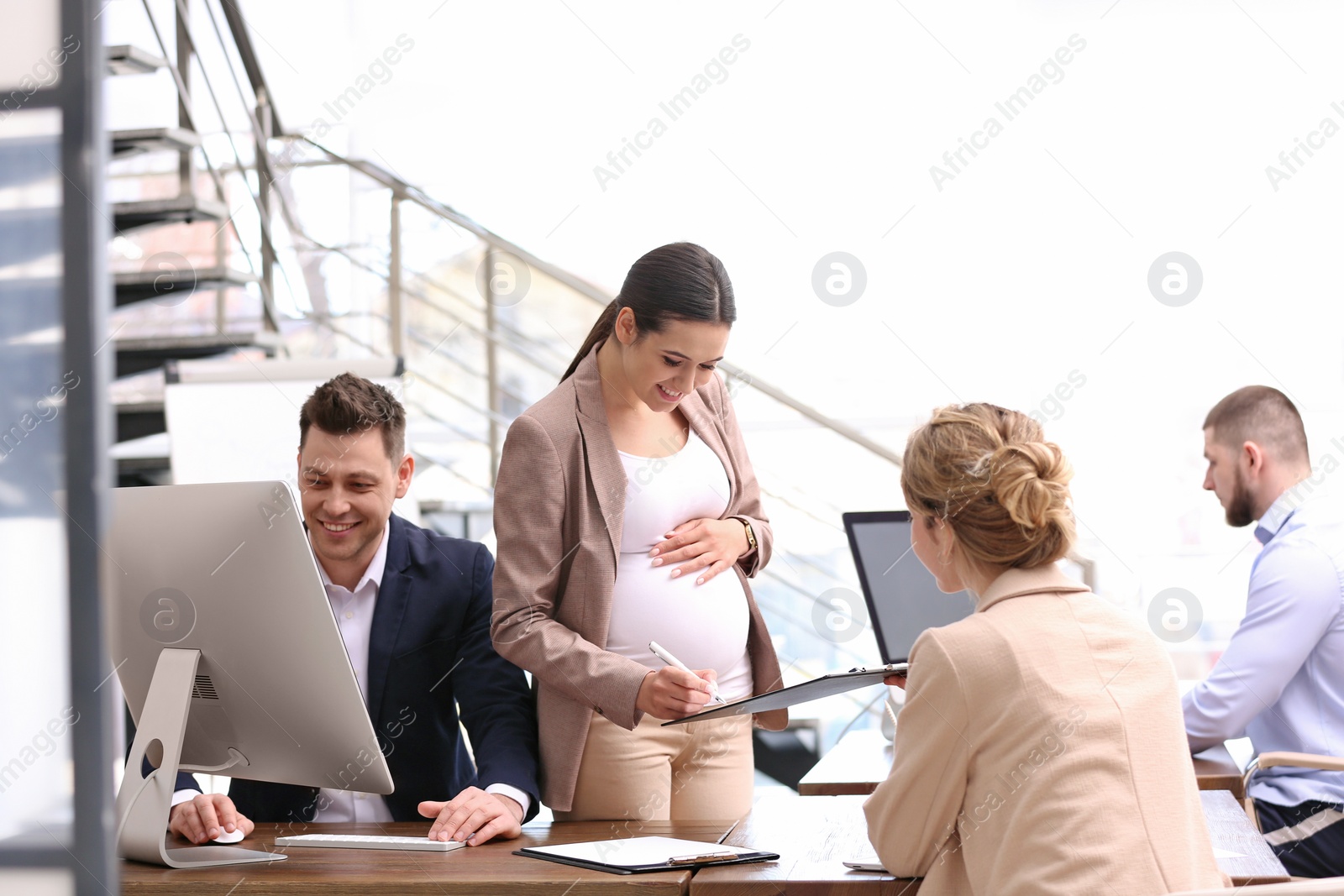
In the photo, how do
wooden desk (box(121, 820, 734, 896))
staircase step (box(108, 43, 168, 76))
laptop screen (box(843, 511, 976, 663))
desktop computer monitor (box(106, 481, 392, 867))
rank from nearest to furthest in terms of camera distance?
wooden desk (box(121, 820, 734, 896)) < desktop computer monitor (box(106, 481, 392, 867)) < laptop screen (box(843, 511, 976, 663)) < staircase step (box(108, 43, 168, 76))

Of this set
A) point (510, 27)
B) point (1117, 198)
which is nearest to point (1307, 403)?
point (1117, 198)

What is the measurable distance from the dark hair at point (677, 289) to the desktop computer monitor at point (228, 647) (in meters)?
0.59

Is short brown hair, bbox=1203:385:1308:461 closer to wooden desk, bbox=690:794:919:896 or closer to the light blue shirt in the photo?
the light blue shirt

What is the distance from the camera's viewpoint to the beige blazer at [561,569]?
1468 mm

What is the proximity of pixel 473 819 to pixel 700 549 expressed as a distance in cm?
49

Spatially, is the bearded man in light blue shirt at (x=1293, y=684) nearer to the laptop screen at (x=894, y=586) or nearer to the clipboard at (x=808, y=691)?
the laptop screen at (x=894, y=586)

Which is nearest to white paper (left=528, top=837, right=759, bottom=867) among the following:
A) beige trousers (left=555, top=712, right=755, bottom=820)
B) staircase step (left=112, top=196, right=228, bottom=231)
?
beige trousers (left=555, top=712, right=755, bottom=820)

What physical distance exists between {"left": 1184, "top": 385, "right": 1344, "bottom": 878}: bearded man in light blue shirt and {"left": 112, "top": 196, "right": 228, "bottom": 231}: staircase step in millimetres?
2887

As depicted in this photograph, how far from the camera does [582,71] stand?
4293mm

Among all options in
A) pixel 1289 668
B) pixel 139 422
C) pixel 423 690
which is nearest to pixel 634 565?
pixel 423 690

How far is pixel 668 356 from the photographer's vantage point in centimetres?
161

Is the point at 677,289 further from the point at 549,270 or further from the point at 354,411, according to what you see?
the point at 549,270

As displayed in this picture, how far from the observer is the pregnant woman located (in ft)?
5.00

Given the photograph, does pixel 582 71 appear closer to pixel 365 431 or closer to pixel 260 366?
pixel 260 366
